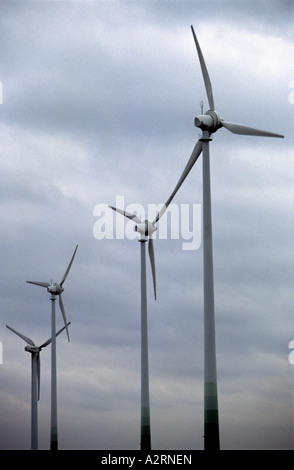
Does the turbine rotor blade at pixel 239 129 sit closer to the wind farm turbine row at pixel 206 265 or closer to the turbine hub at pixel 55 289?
the wind farm turbine row at pixel 206 265

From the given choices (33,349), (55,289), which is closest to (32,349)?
(33,349)

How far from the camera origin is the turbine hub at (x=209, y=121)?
62.6 meters

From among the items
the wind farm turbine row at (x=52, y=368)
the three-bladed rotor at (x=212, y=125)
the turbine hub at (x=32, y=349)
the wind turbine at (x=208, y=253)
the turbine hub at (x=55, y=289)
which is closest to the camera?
the wind turbine at (x=208, y=253)

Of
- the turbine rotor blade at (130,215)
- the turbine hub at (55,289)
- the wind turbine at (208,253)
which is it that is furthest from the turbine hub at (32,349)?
the wind turbine at (208,253)

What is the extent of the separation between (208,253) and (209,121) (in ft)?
31.7

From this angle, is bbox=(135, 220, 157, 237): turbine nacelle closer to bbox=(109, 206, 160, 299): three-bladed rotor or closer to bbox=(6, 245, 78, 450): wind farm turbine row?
bbox=(109, 206, 160, 299): three-bladed rotor

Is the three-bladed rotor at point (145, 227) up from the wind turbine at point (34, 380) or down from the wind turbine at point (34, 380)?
up

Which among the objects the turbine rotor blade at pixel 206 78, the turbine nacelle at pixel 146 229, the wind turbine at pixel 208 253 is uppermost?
the turbine rotor blade at pixel 206 78

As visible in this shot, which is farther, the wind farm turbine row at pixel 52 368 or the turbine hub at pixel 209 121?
the wind farm turbine row at pixel 52 368

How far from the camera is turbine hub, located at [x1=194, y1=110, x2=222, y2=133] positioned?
6262cm

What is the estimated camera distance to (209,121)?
207ft

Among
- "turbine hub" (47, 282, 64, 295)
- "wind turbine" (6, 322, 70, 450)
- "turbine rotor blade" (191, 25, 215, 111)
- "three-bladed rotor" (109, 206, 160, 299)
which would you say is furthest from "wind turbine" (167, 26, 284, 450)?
"wind turbine" (6, 322, 70, 450)

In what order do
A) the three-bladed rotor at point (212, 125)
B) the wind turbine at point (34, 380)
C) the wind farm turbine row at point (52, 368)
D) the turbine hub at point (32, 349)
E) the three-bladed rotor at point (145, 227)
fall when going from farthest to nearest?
the turbine hub at point (32, 349), the wind turbine at point (34, 380), the wind farm turbine row at point (52, 368), the three-bladed rotor at point (145, 227), the three-bladed rotor at point (212, 125)
